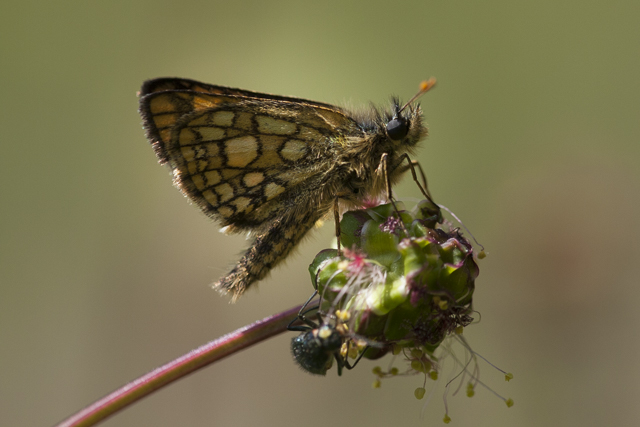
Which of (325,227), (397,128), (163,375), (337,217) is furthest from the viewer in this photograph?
(325,227)

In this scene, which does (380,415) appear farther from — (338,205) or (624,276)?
(338,205)

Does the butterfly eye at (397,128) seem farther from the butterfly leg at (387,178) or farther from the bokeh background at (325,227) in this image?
the bokeh background at (325,227)

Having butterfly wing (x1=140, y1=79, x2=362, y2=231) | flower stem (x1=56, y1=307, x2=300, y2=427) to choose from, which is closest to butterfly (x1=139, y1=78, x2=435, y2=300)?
butterfly wing (x1=140, y1=79, x2=362, y2=231)

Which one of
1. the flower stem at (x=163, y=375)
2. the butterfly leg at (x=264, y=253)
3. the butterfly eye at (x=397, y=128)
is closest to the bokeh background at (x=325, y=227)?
the butterfly leg at (x=264, y=253)

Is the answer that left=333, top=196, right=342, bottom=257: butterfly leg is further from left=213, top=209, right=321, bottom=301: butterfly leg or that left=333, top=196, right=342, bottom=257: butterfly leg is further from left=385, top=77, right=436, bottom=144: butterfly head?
left=385, top=77, right=436, bottom=144: butterfly head

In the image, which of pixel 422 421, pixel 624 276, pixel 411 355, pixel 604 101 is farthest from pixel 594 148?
pixel 411 355

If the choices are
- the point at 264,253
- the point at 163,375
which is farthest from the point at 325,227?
the point at 163,375

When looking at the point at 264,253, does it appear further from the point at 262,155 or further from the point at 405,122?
the point at 405,122

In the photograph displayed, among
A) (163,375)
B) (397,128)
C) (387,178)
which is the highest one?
(397,128)
